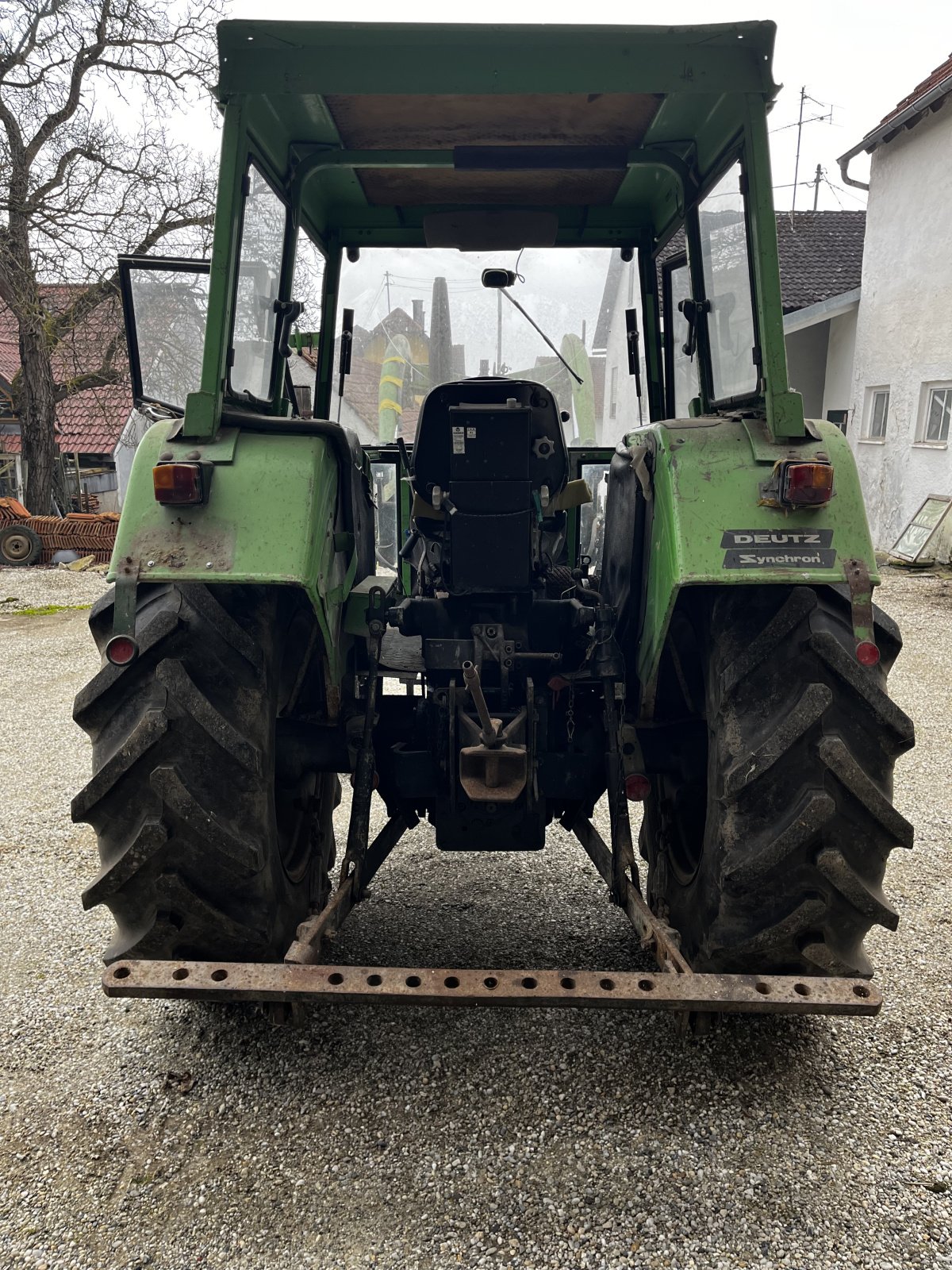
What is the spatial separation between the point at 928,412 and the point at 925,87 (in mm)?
4285

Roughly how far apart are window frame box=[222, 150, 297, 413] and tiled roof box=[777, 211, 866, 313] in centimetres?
1389

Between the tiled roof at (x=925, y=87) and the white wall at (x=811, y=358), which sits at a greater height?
the tiled roof at (x=925, y=87)

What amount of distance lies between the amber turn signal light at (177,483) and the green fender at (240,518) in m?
0.05

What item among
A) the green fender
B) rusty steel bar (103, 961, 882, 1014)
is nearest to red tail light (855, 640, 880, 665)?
rusty steel bar (103, 961, 882, 1014)

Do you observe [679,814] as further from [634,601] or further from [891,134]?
[891,134]

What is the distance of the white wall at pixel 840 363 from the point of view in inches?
583

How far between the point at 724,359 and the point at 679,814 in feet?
4.79

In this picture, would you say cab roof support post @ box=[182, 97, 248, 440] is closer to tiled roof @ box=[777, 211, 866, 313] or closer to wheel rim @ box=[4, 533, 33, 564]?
wheel rim @ box=[4, 533, 33, 564]

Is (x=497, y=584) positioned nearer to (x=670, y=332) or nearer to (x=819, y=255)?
(x=670, y=332)

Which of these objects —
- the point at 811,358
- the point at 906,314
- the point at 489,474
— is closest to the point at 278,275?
the point at 489,474

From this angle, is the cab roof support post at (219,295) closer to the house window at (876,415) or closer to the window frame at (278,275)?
the window frame at (278,275)

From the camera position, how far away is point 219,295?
7.61 ft

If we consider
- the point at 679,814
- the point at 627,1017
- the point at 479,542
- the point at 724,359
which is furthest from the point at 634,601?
the point at 627,1017

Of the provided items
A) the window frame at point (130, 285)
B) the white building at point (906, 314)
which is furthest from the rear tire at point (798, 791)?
the white building at point (906, 314)
